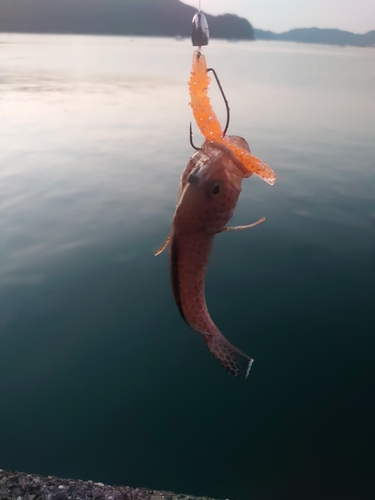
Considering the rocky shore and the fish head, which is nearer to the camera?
the fish head

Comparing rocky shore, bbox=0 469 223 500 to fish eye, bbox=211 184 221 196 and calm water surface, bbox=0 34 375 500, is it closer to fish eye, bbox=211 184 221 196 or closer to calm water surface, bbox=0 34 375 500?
calm water surface, bbox=0 34 375 500

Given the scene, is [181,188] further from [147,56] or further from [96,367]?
[147,56]

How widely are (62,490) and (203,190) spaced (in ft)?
10.9

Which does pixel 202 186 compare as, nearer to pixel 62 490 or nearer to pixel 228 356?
pixel 228 356

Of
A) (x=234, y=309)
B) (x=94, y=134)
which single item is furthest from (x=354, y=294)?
(x=94, y=134)

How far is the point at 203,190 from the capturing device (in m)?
1.67

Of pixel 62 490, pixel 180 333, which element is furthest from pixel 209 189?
pixel 180 333

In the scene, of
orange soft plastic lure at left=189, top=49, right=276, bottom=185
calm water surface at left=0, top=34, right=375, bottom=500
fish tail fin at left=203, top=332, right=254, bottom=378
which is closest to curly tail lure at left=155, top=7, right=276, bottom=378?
orange soft plastic lure at left=189, top=49, right=276, bottom=185

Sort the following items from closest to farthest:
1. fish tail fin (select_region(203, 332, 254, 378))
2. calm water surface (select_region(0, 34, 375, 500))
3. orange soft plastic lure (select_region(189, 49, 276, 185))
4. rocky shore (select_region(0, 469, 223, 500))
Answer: orange soft plastic lure (select_region(189, 49, 276, 185))
fish tail fin (select_region(203, 332, 254, 378))
rocky shore (select_region(0, 469, 223, 500))
calm water surface (select_region(0, 34, 375, 500))

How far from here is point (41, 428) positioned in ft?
13.4

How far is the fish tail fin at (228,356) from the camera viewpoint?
2121 millimetres

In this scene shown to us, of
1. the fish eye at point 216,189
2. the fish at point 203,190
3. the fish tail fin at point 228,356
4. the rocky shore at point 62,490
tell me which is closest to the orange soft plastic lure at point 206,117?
the fish at point 203,190

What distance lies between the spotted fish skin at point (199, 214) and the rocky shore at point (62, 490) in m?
2.59

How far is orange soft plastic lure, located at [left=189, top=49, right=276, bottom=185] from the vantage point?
5.23 feet
